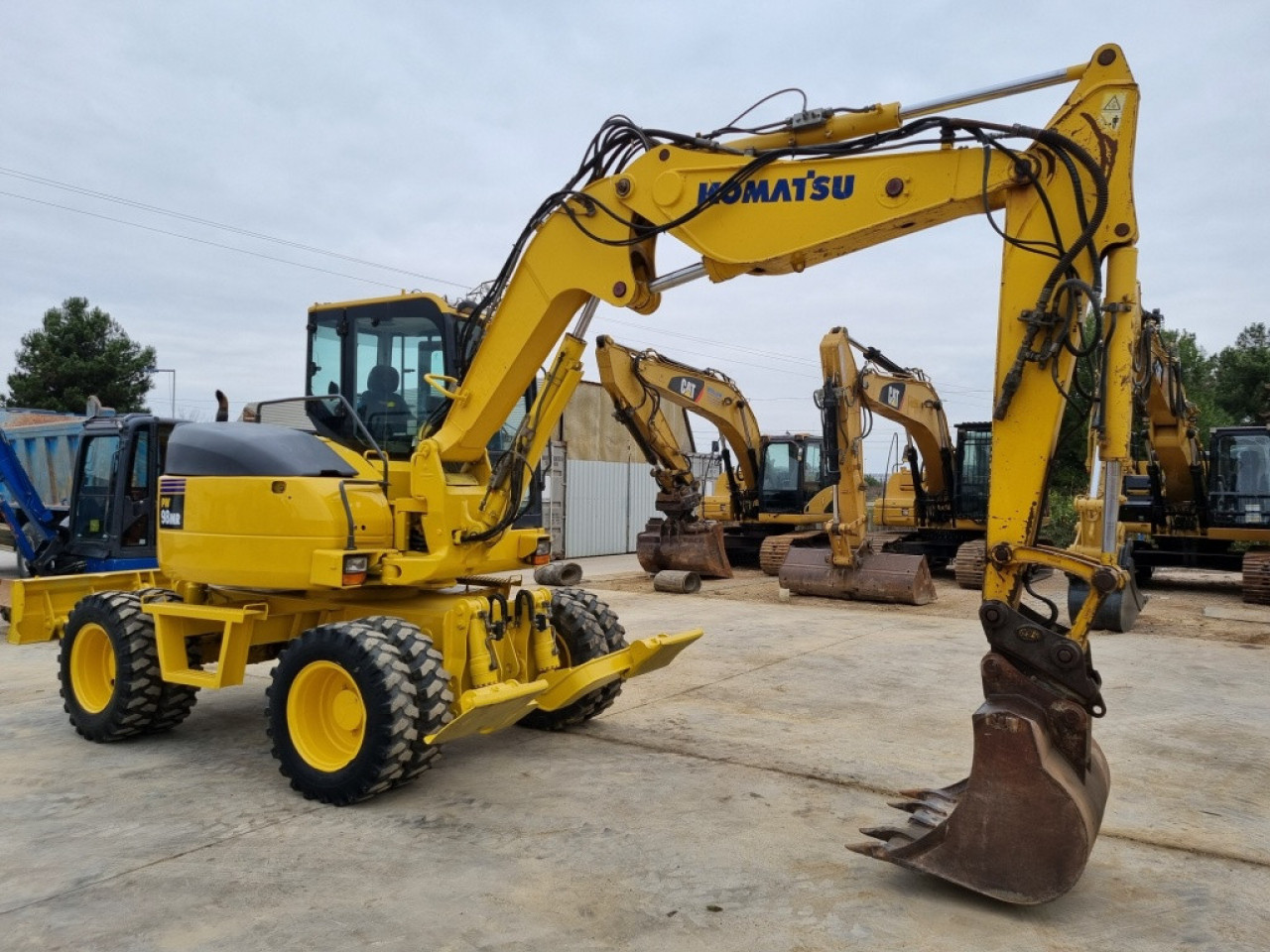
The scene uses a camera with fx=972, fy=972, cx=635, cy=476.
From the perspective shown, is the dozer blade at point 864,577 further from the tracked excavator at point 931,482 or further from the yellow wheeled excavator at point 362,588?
the yellow wheeled excavator at point 362,588

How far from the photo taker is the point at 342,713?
16.9 ft

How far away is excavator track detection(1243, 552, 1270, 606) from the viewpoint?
13578 mm

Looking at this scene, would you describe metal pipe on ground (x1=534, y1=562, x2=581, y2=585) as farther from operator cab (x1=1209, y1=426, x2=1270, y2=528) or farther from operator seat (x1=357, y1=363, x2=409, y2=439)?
operator cab (x1=1209, y1=426, x2=1270, y2=528)

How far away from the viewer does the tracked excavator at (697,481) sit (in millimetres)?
15180

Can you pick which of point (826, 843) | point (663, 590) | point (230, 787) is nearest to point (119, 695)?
point (230, 787)

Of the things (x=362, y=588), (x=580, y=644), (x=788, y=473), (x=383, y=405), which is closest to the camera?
(x=362, y=588)

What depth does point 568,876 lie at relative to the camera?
160 inches

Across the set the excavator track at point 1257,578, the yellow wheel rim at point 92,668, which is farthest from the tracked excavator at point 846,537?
the yellow wheel rim at point 92,668

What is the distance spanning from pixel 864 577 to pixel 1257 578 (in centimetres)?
549

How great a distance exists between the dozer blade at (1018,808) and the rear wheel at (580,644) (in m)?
2.60

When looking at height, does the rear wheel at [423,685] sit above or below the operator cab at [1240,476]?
below

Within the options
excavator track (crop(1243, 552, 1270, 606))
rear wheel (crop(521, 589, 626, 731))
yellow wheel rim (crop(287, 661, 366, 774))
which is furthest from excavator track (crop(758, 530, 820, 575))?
yellow wheel rim (crop(287, 661, 366, 774))

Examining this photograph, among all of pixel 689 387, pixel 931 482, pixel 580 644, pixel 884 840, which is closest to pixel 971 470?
pixel 931 482

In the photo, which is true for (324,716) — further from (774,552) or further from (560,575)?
A: (774,552)
